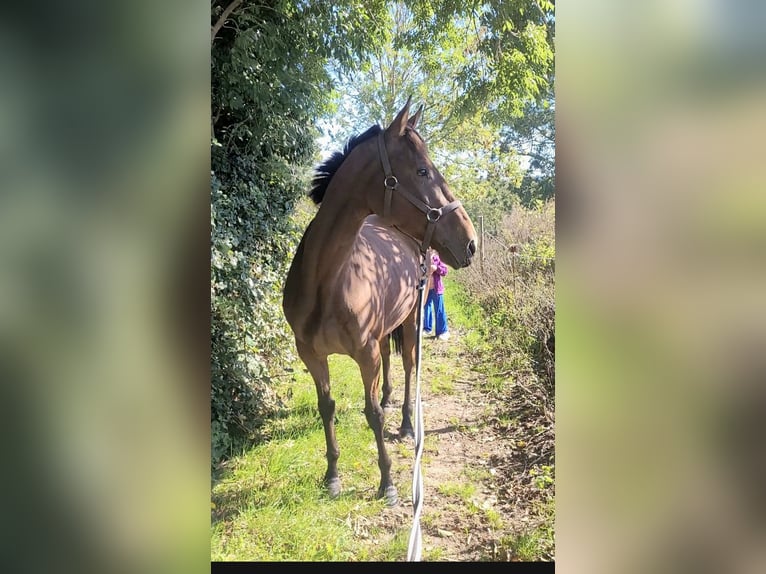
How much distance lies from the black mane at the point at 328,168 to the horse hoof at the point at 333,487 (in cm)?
150

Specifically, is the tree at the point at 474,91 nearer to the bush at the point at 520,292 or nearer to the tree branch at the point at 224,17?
the bush at the point at 520,292

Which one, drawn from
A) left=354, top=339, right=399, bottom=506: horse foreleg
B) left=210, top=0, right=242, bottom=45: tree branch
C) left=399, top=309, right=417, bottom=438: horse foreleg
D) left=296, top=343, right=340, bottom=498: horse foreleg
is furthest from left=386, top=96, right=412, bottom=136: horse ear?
left=399, top=309, right=417, bottom=438: horse foreleg

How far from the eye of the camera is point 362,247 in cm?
255

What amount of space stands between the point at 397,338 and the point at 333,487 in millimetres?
1052

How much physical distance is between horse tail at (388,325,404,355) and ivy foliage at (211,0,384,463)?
0.82m

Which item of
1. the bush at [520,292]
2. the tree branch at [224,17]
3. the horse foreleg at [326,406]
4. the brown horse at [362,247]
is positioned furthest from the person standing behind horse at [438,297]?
the tree branch at [224,17]

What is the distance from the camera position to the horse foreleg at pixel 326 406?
240 centimetres

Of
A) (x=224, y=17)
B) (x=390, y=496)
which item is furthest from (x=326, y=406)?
(x=224, y=17)

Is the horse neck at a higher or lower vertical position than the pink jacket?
higher

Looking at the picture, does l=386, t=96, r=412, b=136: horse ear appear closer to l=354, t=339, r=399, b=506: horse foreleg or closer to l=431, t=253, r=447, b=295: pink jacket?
l=431, t=253, r=447, b=295: pink jacket

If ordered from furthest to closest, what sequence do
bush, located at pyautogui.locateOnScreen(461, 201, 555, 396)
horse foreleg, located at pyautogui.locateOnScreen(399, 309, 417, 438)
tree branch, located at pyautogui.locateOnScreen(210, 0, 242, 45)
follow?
horse foreleg, located at pyautogui.locateOnScreen(399, 309, 417, 438) → bush, located at pyautogui.locateOnScreen(461, 201, 555, 396) → tree branch, located at pyautogui.locateOnScreen(210, 0, 242, 45)

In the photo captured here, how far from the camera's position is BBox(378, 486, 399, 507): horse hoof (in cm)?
238

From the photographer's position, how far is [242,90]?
2.37 m
